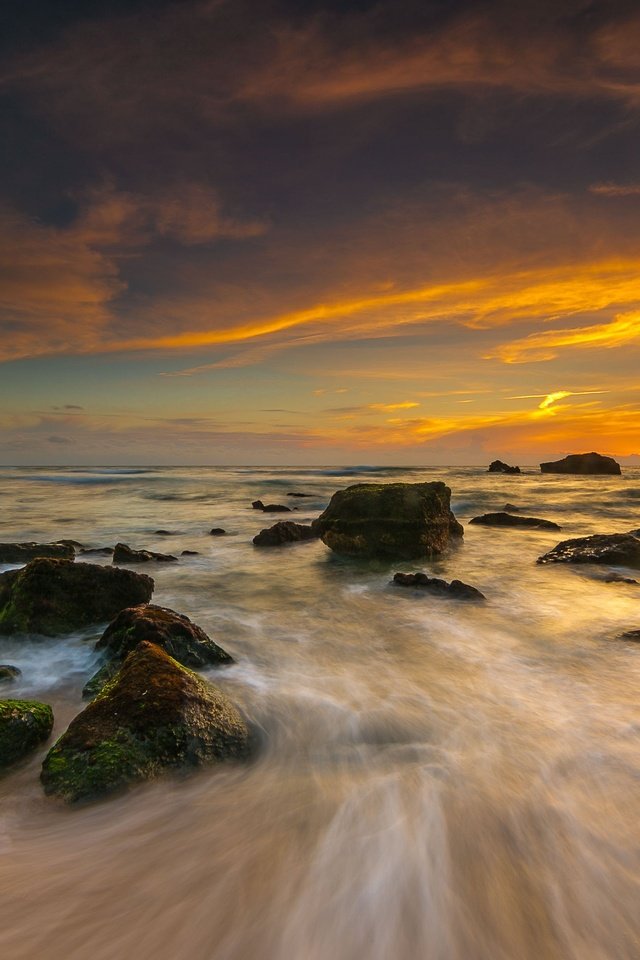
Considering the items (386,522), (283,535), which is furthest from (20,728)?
(283,535)

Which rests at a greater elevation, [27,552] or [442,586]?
[27,552]

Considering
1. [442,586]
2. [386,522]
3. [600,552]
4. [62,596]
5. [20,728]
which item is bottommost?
[442,586]

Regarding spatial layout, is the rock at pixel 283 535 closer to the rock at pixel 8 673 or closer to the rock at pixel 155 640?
the rock at pixel 155 640

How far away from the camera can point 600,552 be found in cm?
1134

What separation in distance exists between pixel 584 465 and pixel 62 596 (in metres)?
75.8

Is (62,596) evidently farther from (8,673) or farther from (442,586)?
(442,586)

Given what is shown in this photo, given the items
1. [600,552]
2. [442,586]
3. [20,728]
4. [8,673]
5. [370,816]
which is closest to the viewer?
[370,816]

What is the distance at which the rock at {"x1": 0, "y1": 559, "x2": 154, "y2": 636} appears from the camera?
669cm

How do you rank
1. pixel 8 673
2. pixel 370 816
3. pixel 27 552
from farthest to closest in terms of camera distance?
pixel 27 552
pixel 8 673
pixel 370 816

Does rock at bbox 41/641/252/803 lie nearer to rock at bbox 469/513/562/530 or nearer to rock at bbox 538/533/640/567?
rock at bbox 538/533/640/567

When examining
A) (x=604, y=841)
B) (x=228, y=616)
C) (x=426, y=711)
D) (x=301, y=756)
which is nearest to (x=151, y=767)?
(x=301, y=756)

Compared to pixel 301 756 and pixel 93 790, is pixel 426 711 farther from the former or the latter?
pixel 93 790

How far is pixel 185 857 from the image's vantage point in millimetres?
2967

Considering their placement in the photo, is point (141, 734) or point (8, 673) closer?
point (141, 734)
